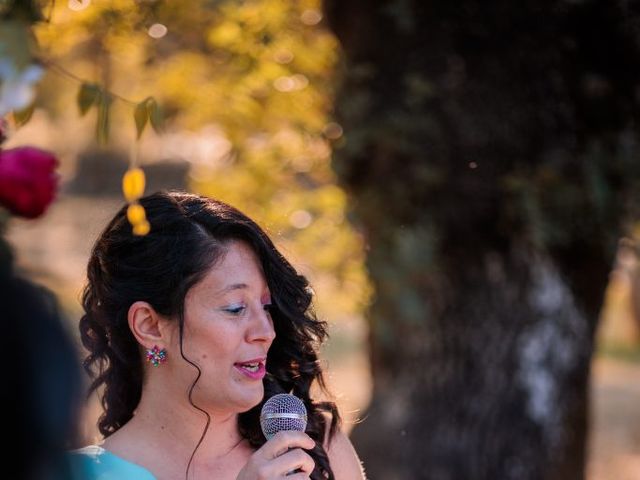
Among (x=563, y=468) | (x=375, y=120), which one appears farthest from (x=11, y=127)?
(x=563, y=468)

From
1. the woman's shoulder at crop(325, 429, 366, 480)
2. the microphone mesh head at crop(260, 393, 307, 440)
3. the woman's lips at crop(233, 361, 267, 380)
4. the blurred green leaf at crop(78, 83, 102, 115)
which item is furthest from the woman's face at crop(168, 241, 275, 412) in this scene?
the blurred green leaf at crop(78, 83, 102, 115)

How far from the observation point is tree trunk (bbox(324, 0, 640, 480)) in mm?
5508

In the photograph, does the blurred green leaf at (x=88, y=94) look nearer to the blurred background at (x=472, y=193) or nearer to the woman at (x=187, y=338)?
the woman at (x=187, y=338)

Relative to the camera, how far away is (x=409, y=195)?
18.6ft

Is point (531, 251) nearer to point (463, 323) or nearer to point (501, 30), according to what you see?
point (463, 323)

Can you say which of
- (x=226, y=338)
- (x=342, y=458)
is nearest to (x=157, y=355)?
(x=226, y=338)

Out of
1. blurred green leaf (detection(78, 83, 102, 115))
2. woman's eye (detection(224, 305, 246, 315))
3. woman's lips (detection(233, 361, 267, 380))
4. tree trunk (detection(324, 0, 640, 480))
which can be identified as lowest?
tree trunk (detection(324, 0, 640, 480))

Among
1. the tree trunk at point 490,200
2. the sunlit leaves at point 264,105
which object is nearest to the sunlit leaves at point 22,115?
the sunlit leaves at point 264,105

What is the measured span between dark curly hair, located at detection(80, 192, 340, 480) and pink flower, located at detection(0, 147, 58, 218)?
728 millimetres

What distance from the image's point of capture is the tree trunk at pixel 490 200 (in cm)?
551

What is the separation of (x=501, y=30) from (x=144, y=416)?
319 cm

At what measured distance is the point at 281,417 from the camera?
2693 mm

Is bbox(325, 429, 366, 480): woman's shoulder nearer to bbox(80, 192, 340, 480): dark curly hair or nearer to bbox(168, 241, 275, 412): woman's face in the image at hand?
bbox(80, 192, 340, 480): dark curly hair

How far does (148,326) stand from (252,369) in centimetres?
32
